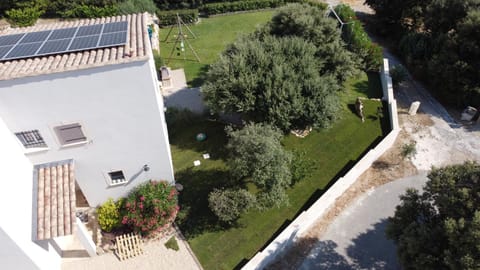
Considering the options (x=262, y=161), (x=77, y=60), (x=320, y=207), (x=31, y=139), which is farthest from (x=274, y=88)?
(x=31, y=139)

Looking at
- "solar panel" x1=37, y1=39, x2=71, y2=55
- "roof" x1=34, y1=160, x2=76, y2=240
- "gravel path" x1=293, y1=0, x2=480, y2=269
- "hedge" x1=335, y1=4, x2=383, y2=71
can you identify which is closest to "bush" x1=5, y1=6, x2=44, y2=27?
"solar panel" x1=37, y1=39, x2=71, y2=55

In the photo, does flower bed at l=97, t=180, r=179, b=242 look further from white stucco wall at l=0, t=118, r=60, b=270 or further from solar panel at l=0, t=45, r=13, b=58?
solar panel at l=0, t=45, r=13, b=58

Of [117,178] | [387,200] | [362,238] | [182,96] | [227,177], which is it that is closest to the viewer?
[117,178]

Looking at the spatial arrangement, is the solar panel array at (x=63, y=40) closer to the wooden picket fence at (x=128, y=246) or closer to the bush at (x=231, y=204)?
the bush at (x=231, y=204)

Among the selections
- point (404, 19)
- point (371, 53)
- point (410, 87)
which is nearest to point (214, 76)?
point (371, 53)

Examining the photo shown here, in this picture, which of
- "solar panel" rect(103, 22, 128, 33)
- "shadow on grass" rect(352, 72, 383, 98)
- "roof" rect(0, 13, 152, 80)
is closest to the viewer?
"roof" rect(0, 13, 152, 80)

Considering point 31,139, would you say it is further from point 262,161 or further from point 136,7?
point 136,7
